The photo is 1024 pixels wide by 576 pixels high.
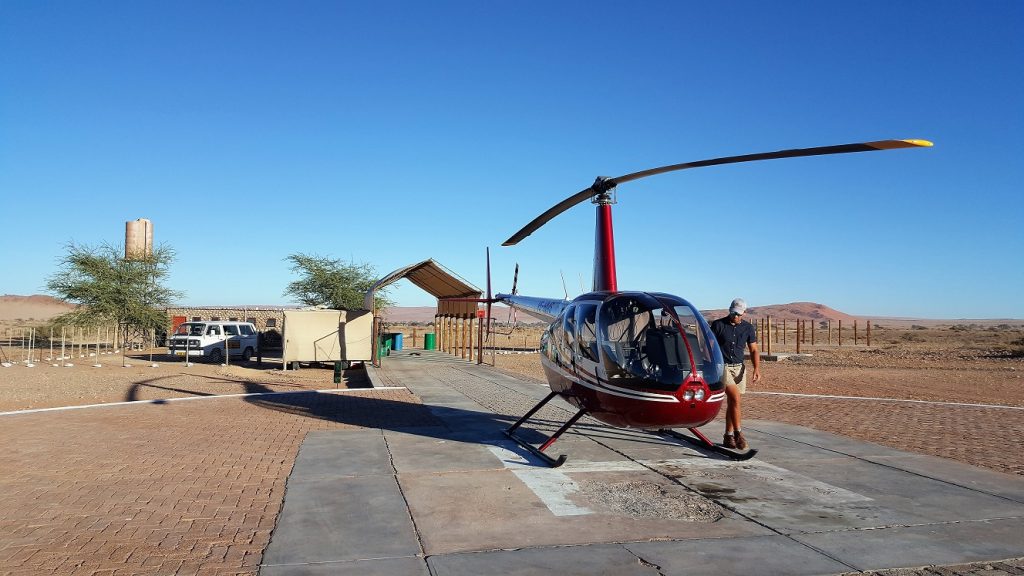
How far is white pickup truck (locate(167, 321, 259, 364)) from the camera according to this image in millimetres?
27328

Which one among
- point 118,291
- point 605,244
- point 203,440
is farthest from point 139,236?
point 605,244

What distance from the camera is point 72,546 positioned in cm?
521

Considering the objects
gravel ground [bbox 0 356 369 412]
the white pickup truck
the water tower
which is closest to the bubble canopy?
gravel ground [bbox 0 356 369 412]

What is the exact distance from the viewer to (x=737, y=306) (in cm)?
888

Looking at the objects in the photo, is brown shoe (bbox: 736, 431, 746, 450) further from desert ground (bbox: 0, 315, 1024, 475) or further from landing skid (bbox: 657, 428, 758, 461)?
desert ground (bbox: 0, 315, 1024, 475)

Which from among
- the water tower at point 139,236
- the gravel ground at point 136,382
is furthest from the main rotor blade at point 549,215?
the water tower at point 139,236

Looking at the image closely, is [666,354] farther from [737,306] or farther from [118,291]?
[118,291]

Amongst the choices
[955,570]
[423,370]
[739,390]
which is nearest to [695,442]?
[739,390]

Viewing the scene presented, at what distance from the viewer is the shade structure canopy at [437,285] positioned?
2436 centimetres

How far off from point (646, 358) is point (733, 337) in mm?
1893

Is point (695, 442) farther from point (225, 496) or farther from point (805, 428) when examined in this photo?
point (225, 496)

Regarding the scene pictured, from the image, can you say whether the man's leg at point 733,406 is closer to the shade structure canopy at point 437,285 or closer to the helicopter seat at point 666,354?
the helicopter seat at point 666,354

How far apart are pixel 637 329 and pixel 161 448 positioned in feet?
21.1

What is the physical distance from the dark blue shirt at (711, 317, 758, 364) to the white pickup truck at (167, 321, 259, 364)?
75.0 feet
